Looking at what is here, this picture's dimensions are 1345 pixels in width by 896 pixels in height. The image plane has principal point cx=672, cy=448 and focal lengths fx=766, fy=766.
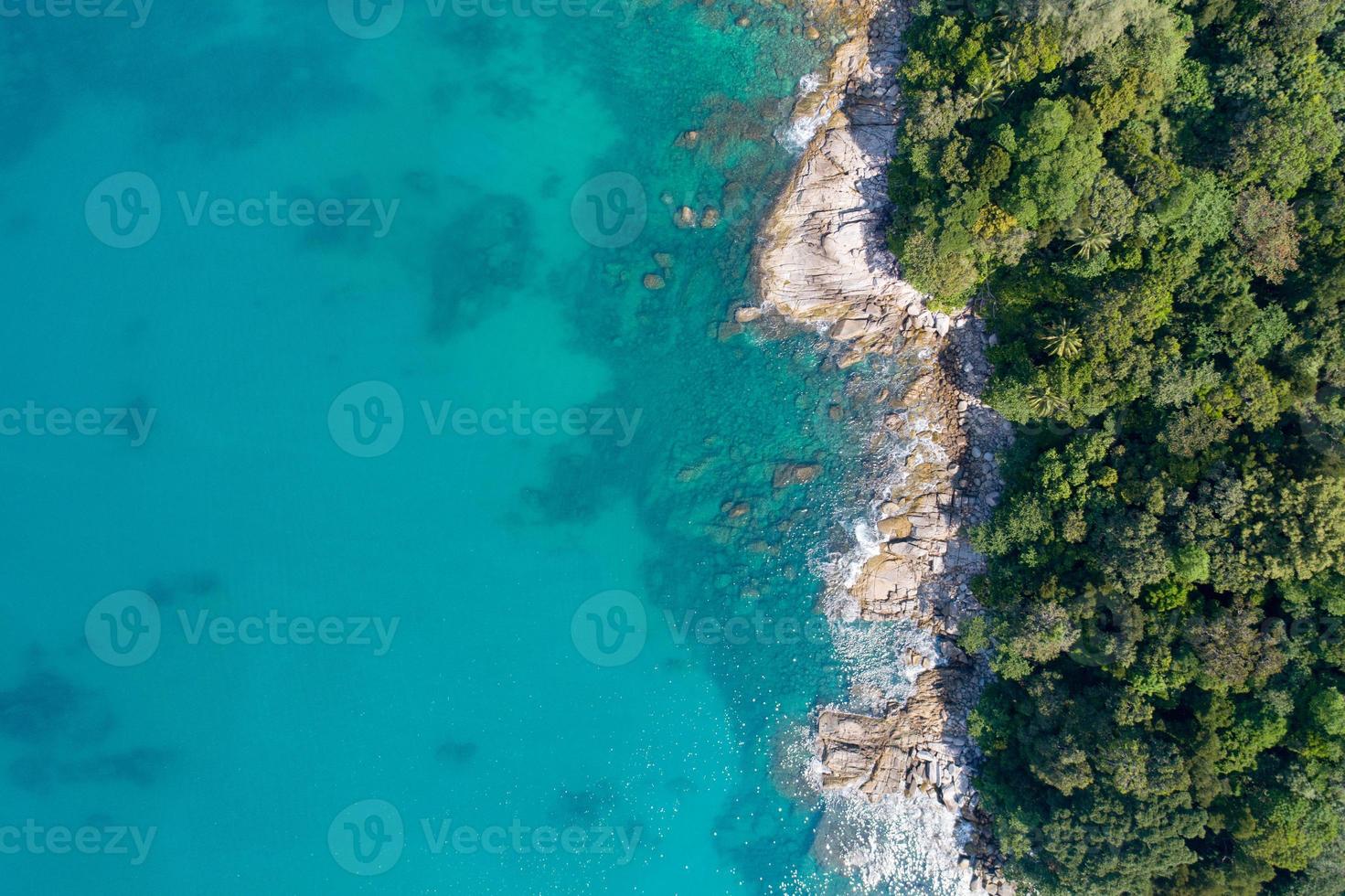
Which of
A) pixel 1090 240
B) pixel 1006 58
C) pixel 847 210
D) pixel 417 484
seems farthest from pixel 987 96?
pixel 417 484

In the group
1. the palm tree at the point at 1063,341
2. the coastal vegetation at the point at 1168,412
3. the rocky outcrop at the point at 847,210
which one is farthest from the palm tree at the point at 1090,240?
the rocky outcrop at the point at 847,210

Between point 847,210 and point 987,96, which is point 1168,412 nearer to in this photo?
point 987,96

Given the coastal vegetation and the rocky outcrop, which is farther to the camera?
the rocky outcrop

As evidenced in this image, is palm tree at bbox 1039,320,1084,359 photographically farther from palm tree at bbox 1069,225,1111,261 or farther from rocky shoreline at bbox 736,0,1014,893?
rocky shoreline at bbox 736,0,1014,893

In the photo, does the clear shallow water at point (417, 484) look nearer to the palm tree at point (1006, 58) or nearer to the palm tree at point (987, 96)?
the palm tree at point (987, 96)

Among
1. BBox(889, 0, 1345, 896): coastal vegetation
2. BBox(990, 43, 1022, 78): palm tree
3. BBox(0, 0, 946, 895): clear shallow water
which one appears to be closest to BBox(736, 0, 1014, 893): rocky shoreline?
BBox(0, 0, 946, 895): clear shallow water
